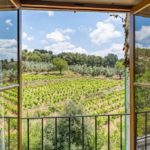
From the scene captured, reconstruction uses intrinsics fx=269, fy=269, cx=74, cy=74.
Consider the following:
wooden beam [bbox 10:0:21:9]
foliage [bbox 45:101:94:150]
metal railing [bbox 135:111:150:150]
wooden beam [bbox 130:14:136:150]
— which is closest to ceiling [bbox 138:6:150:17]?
wooden beam [bbox 130:14:136:150]

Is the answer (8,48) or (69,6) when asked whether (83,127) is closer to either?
(69,6)

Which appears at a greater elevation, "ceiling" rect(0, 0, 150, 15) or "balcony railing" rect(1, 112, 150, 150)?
"ceiling" rect(0, 0, 150, 15)

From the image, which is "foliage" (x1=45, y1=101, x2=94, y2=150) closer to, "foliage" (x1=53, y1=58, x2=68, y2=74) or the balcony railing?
the balcony railing

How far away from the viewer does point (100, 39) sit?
3.49 meters

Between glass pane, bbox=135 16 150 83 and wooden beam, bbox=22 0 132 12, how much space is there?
259mm

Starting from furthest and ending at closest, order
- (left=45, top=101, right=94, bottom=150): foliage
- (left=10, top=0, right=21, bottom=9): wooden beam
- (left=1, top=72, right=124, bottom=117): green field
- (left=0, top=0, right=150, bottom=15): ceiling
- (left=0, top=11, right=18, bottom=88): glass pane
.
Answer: (left=45, top=101, right=94, bottom=150): foliage, (left=1, top=72, right=124, bottom=117): green field, (left=0, top=0, right=150, bottom=15): ceiling, (left=10, top=0, right=21, bottom=9): wooden beam, (left=0, top=11, right=18, bottom=88): glass pane

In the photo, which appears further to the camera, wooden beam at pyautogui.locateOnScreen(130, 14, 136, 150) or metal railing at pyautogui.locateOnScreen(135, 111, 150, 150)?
wooden beam at pyautogui.locateOnScreen(130, 14, 136, 150)

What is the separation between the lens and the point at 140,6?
2748 mm

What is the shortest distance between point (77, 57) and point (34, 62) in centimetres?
55

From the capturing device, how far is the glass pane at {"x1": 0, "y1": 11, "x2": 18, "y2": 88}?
1.95 metres

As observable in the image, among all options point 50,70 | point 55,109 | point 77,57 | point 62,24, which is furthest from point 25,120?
point 62,24

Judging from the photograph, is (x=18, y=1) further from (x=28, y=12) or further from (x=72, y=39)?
(x=72, y=39)

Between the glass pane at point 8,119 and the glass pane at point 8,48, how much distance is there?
0.33ft

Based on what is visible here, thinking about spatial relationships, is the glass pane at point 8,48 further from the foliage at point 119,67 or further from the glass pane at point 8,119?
the foliage at point 119,67
